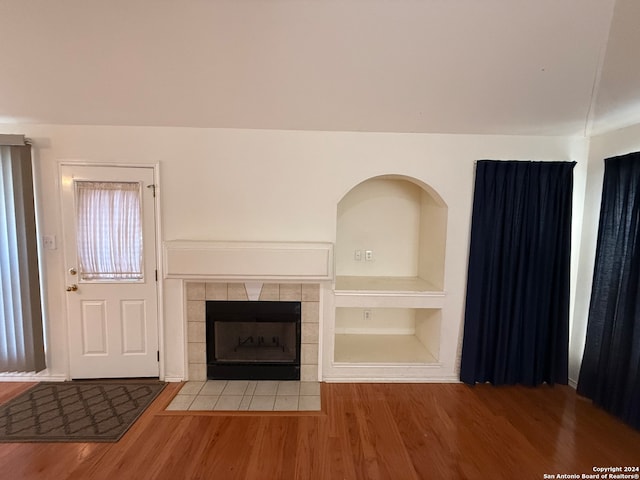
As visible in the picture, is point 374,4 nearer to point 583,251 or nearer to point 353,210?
point 353,210

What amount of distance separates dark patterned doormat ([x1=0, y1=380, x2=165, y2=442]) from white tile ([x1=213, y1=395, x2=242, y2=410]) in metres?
0.60

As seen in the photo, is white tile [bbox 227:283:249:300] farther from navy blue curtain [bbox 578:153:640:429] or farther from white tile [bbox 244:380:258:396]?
navy blue curtain [bbox 578:153:640:429]

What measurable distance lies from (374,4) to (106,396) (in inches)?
146

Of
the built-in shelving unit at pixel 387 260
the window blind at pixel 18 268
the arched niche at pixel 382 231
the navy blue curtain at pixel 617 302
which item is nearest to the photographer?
the navy blue curtain at pixel 617 302

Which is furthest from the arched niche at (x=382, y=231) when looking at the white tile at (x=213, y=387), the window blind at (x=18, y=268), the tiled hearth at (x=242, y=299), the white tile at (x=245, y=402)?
the window blind at (x=18, y=268)

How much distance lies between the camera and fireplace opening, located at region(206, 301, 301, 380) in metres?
2.78

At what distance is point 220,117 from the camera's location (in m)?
2.50

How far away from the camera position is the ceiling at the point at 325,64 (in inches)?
68.8

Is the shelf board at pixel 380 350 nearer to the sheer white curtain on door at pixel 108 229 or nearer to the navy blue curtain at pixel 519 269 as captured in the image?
the navy blue curtain at pixel 519 269

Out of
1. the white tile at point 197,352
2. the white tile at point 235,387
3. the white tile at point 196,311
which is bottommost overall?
the white tile at point 235,387

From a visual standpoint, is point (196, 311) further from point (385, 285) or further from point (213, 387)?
point (385, 285)

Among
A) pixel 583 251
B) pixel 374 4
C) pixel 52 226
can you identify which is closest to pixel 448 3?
pixel 374 4

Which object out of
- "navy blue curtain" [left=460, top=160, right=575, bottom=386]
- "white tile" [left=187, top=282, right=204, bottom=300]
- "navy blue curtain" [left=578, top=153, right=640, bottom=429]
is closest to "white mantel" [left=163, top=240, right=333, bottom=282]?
"white tile" [left=187, top=282, right=204, bottom=300]

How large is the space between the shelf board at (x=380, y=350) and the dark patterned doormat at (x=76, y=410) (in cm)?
185
